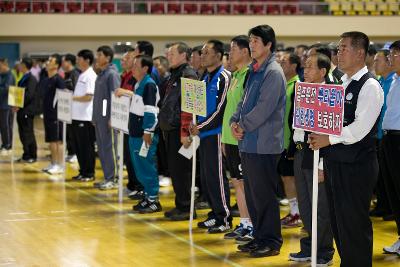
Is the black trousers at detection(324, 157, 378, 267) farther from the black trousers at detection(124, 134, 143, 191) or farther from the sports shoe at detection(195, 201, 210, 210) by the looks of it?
the black trousers at detection(124, 134, 143, 191)

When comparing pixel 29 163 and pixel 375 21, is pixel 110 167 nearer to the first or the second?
pixel 29 163

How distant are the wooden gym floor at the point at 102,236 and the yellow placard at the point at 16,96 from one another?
2894 millimetres

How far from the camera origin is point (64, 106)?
1130 cm

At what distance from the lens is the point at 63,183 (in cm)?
1119

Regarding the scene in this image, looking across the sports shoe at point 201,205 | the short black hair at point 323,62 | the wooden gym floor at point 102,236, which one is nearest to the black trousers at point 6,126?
the wooden gym floor at point 102,236

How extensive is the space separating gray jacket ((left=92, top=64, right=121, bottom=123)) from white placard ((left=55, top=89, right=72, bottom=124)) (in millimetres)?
716

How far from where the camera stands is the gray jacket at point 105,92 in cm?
1045

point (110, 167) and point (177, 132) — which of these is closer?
point (177, 132)

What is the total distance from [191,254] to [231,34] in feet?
64.9

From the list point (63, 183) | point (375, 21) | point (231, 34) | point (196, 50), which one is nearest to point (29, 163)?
point (63, 183)

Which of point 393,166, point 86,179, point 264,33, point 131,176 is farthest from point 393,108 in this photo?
point 86,179

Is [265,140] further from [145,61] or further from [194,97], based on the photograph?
[145,61]

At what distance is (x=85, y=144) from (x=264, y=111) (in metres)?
5.26

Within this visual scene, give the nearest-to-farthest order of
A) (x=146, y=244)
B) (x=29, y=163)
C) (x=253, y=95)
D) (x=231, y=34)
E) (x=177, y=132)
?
(x=253, y=95) → (x=146, y=244) → (x=177, y=132) → (x=29, y=163) → (x=231, y=34)
